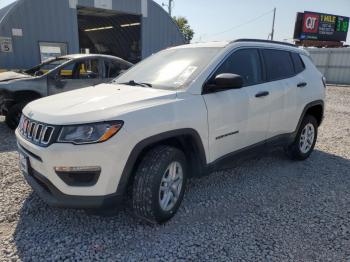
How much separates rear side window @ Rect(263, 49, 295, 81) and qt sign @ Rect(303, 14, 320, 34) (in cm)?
2784

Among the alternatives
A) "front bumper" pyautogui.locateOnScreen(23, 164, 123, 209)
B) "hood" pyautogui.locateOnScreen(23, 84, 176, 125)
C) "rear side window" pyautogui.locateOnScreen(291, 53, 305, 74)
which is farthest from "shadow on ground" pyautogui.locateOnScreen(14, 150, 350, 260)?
"rear side window" pyautogui.locateOnScreen(291, 53, 305, 74)

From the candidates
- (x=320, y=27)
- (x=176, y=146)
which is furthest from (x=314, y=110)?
(x=320, y=27)

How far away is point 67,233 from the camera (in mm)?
2891

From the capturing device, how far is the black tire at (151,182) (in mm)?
2727

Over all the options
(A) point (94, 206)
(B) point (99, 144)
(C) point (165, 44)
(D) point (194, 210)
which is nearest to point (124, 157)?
(B) point (99, 144)

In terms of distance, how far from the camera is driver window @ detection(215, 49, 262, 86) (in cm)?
355

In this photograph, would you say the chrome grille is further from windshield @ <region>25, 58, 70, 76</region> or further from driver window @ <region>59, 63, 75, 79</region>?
windshield @ <region>25, 58, 70, 76</region>

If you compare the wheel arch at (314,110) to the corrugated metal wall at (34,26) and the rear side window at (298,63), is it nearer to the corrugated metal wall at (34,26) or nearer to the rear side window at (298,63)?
the rear side window at (298,63)

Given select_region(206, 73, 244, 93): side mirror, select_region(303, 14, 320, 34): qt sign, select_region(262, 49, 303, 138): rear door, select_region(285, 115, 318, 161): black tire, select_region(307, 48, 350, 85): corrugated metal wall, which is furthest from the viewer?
select_region(303, 14, 320, 34): qt sign

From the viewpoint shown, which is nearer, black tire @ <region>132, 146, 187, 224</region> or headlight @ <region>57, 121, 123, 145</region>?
headlight @ <region>57, 121, 123, 145</region>

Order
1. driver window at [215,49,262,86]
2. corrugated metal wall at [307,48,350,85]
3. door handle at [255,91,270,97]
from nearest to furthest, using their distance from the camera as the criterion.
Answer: driver window at [215,49,262,86] → door handle at [255,91,270,97] → corrugated metal wall at [307,48,350,85]

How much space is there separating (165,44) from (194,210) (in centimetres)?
1611

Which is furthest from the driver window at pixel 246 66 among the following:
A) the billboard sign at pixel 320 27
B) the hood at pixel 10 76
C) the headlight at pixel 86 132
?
the billboard sign at pixel 320 27

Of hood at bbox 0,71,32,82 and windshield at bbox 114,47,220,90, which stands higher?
windshield at bbox 114,47,220,90
